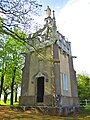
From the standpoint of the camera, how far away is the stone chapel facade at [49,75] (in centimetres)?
1727

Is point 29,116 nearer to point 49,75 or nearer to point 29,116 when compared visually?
point 29,116

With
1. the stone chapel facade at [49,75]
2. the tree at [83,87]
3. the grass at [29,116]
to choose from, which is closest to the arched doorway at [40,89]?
the stone chapel facade at [49,75]

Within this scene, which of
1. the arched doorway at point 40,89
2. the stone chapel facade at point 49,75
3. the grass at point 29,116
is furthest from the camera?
the arched doorway at point 40,89

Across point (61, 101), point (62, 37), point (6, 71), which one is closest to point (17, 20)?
point (61, 101)

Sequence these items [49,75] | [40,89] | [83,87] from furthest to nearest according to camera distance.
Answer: [83,87]
[40,89]
[49,75]

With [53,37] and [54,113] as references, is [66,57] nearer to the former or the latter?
[53,37]

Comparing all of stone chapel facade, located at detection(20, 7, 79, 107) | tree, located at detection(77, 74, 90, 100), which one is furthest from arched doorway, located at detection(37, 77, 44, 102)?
tree, located at detection(77, 74, 90, 100)

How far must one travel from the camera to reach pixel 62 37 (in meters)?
21.4

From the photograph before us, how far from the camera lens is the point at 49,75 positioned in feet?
58.5

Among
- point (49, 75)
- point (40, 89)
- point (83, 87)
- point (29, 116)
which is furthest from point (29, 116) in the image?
point (83, 87)

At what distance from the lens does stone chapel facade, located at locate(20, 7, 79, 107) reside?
17.3 m

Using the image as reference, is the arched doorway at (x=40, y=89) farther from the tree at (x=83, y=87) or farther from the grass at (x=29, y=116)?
the tree at (x=83, y=87)

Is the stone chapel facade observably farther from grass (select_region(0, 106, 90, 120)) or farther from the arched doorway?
grass (select_region(0, 106, 90, 120))

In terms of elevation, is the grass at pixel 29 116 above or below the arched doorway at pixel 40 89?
below
